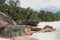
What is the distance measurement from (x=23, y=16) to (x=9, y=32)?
116ft

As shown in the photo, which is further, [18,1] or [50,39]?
[18,1]

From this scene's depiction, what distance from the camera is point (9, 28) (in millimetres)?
19375

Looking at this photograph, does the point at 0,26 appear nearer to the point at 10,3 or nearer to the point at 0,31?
the point at 0,31

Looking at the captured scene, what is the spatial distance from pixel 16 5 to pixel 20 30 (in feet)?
129

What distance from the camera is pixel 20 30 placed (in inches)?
763

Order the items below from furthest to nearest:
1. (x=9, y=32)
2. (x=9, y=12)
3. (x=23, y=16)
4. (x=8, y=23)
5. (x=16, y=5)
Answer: (x=16, y=5) → (x=23, y=16) → (x=9, y=12) → (x=8, y=23) → (x=9, y=32)

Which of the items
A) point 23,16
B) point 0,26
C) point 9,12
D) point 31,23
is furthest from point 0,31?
point 23,16

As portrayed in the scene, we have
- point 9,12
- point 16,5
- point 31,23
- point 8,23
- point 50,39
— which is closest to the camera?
point 50,39

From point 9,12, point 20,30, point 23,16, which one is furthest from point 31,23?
point 20,30

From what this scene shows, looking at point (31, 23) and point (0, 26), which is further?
point (31, 23)

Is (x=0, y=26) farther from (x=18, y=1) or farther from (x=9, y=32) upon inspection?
(x=18, y=1)

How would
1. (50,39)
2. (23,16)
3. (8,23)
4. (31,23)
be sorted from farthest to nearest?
(23,16), (31,23), (8,23), (50,39)

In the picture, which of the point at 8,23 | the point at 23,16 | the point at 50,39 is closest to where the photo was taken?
the point at 50,39

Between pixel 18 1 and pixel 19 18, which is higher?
pixel 18 1
